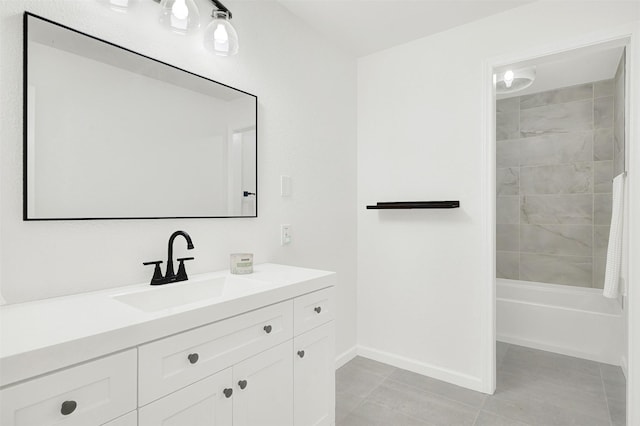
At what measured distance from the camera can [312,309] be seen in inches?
61.7

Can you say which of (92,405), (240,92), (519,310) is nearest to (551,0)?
(240,92)

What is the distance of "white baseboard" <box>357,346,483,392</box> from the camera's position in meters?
2.30

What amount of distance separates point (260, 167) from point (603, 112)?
10.4 ft

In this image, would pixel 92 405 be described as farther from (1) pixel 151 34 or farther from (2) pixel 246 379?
(1) pixel 151 34

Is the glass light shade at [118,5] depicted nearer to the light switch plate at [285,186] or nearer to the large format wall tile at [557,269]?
the light switch plate at [285,186]

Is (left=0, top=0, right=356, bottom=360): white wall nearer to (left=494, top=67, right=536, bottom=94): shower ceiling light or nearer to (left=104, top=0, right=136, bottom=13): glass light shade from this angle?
(left=104, top=0, right=136, bottom=13): glass light shade

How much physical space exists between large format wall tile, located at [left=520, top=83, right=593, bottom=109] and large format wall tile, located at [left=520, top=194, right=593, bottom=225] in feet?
3.01

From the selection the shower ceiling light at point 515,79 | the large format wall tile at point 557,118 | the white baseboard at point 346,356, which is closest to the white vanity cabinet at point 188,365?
the white baseboard at point 346,356

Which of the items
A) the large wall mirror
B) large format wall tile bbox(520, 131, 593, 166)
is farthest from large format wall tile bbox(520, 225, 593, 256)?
the large wall mirror

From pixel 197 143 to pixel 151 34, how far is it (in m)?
0.49

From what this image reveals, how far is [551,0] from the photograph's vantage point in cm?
202

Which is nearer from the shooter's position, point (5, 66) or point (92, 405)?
point (92, 405)

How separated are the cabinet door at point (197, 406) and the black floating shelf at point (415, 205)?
1674mm

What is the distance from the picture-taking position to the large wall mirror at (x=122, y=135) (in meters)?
1.19
